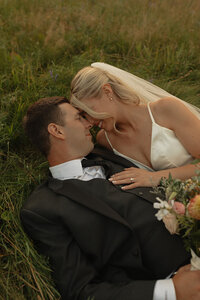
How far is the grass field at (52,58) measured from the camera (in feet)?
8.77

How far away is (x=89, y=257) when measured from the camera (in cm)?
Result: 257

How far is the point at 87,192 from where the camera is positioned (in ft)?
8.69

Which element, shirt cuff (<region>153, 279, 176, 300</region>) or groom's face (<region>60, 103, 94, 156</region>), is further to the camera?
groom's face (<region>60, 103, 94, 156</region>)

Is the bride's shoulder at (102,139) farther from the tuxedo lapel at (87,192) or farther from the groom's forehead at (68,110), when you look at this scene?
the tuxedo lapel at (87,192)

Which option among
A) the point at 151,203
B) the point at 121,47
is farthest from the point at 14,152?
the point at 121,47

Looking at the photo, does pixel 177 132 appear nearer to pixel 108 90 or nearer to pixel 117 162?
pixel 117 162

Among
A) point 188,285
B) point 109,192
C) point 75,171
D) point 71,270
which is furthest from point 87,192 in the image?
point 188,285

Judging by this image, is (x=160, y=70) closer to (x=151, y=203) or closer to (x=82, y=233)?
(x=151, y=203)

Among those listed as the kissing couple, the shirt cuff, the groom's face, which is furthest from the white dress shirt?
the shirt cuff

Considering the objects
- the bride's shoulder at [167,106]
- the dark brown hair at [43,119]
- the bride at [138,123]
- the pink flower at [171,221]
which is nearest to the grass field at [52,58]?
the dark brown hair at [43,119]

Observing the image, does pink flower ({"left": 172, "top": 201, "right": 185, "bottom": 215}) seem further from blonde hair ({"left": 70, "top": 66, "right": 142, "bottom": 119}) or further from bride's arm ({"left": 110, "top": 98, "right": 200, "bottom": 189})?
blonde hair ({"left": 70, "top": 66, "right": 142, "bottom": 119})

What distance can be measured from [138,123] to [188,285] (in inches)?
66.1

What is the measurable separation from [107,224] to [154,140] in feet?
3.61

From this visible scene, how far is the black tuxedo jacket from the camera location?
2.41 m
